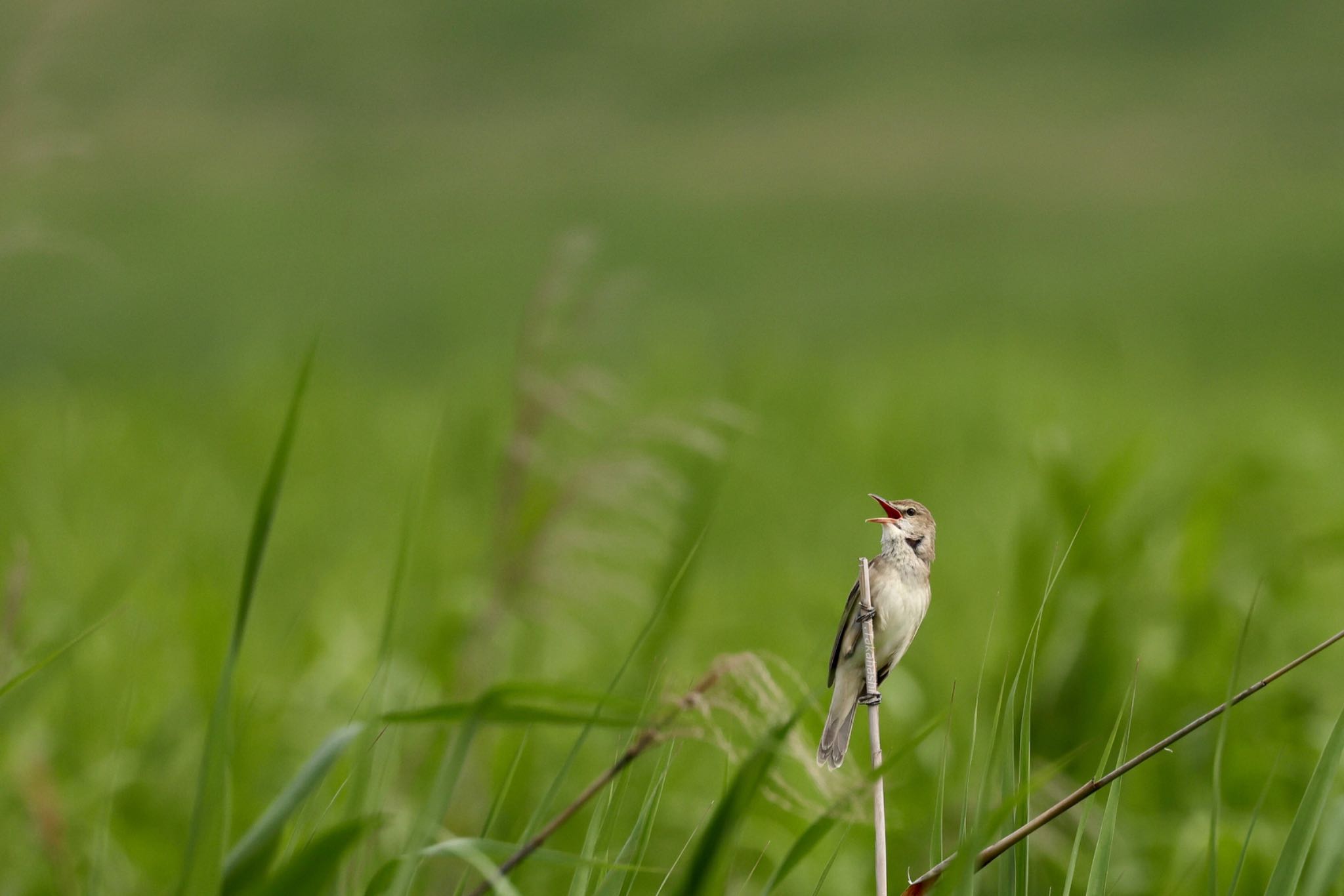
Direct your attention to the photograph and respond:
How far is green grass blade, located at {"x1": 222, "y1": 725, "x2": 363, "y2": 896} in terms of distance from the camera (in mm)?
1250

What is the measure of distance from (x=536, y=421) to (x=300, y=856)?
5.45 feet

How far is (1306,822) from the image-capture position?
4.30 ft

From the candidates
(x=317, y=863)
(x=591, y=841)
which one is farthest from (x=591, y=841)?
(x=317, y=863)

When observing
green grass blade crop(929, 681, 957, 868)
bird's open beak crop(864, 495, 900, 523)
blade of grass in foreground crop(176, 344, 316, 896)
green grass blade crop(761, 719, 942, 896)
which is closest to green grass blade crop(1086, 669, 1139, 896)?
green grass blade crop(929, 681, 957, 868)

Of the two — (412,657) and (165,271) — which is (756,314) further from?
(412,657)

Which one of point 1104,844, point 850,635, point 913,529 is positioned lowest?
point 1104,844

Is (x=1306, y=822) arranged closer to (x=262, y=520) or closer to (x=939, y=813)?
(x=939, y=813)

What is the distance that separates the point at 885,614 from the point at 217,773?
713mm

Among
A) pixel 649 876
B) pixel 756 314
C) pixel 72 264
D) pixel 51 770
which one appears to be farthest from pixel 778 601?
pixel 72 264

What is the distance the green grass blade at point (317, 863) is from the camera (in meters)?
1.18

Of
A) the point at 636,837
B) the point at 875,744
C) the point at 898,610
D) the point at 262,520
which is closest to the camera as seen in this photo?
the point at 875,744

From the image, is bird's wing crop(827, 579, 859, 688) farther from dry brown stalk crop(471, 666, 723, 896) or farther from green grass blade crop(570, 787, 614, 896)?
green grass blade crop(570, 787, 614, 896)

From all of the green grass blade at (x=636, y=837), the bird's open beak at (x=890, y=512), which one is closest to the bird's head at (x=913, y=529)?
the bird's open beak at (x=890, y=512)

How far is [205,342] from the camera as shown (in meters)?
11.9
